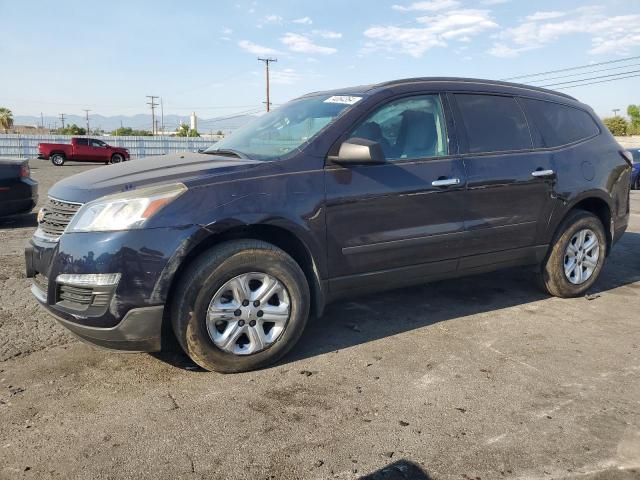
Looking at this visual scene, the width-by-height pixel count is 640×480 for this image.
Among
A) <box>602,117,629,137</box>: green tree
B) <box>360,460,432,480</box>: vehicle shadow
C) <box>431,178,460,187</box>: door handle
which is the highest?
<box>602,117,629,137</box>: green tree

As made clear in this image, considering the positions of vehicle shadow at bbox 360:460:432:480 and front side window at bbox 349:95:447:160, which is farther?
front side window at bbox 349:95:447:160

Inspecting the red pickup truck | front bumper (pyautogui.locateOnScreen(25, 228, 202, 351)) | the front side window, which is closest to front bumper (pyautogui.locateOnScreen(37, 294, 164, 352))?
front bumper (pyautogui.locateOnScreen(25, 228, 202, 351))

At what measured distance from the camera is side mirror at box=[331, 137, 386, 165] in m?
3.32

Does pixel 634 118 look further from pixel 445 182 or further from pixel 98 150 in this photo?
pixel 445 182

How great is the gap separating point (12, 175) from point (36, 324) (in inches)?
184

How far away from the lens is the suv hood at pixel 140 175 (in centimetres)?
305

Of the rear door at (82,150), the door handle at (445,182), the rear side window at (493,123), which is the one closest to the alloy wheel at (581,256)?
the rear side window at (493,123)

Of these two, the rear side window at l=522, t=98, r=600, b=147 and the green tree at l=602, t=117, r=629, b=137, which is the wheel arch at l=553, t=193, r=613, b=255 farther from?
the green tree at l=602, t=117, r=629, b=137

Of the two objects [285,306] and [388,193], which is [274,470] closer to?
[285,306]

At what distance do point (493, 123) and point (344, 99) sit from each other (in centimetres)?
129

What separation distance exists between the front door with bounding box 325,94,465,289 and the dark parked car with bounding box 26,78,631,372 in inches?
0.4

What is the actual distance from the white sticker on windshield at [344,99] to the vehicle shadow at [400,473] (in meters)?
2.40

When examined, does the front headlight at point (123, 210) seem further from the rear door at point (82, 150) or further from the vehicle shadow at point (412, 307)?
the rear door at point (82, 150)

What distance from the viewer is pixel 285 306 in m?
3.27
